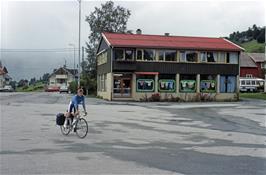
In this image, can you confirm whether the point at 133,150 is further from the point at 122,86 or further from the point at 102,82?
the point at 102,82

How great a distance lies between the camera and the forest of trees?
508 ft

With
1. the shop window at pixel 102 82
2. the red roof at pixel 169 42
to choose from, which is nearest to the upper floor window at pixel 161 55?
the red roof at pixel 169 42

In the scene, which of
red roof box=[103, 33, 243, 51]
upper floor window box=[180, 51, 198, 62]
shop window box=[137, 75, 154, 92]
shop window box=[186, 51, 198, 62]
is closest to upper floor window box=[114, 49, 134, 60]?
red roof box=[103, 33, 243, 51]

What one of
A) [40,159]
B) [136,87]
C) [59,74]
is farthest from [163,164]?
[59,74]

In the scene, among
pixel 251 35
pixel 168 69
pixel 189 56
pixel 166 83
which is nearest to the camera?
pixel 168 69

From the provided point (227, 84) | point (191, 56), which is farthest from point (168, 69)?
point (227, 84)

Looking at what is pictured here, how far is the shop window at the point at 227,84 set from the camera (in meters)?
52.1

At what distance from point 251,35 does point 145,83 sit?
128 meters

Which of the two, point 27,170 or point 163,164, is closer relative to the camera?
point 27,170

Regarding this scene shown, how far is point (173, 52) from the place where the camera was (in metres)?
50.4

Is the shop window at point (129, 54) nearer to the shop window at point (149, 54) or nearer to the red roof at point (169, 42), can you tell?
the red roof at point (169, 42)

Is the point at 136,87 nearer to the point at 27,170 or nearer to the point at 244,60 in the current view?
the point at 27,170

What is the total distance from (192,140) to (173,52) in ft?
→ 117

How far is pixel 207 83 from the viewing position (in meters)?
51.6
